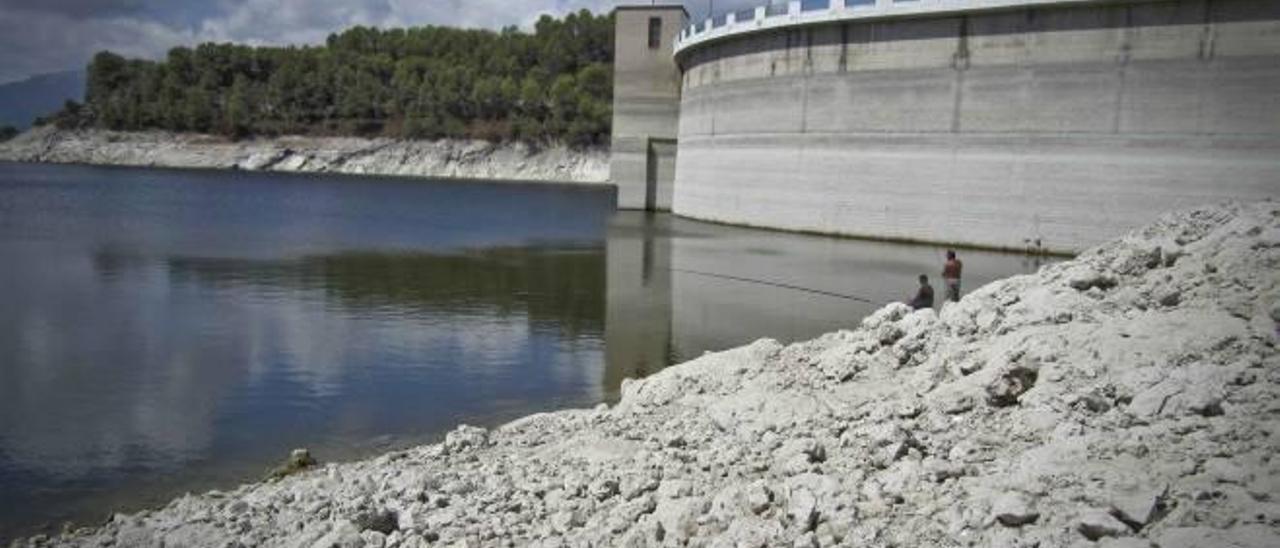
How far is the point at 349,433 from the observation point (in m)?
13.5

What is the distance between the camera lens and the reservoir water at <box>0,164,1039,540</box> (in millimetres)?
12969

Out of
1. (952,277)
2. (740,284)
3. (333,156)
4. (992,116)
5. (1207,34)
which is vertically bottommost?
(740,284)

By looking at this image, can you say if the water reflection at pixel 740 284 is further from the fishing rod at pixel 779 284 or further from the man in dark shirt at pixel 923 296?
the man in dark shirt at pixel 923 296

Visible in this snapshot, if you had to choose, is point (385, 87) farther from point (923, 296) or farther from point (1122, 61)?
point (923, 296)

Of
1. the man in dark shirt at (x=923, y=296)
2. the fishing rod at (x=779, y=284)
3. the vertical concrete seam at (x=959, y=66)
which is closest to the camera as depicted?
the man in dark shirt at (x=923, y=296)

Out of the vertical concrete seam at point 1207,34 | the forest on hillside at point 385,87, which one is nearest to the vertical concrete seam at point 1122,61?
the vertical concrete seam at point 1207,34

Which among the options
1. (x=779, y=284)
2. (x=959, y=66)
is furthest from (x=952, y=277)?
(x=959, y=66)

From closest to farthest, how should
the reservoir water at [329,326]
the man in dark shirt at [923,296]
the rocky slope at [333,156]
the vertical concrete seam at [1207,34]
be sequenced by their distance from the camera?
1. the reservoir water at [329,326]
2. the man in dark shirt at [923,296]
3. the vertical concrete seam at [1207,34]
4. the rocky slope at [333,156]

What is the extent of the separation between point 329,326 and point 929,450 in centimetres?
1535

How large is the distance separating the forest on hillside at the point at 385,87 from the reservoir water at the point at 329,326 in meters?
85.0

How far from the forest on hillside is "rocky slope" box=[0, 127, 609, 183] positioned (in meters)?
2.09

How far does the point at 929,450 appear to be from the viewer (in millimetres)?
8164

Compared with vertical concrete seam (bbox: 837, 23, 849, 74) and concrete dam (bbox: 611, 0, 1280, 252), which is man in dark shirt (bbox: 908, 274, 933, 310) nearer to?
concrete dam (bbox: 611, 0, 1280, 252)

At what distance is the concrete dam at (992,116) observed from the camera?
33.5 meters
